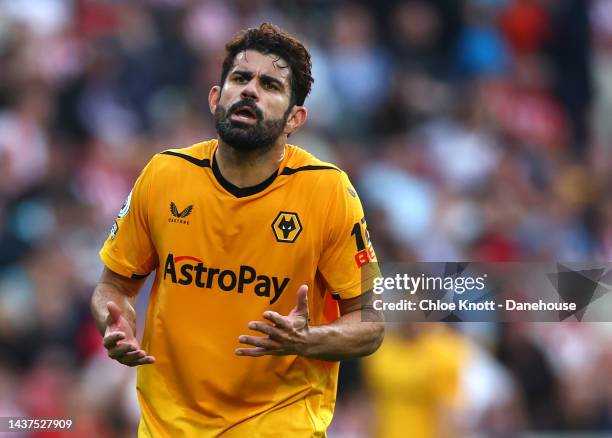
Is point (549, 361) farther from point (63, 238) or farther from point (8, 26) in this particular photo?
point (8, 26)

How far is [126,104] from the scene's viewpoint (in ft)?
45.7

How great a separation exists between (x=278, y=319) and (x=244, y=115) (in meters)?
1.15

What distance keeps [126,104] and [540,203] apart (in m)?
4.41

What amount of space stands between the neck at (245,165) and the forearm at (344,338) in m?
0.82

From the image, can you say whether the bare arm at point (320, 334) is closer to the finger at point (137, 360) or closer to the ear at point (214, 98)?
the finger at point (137, 360)

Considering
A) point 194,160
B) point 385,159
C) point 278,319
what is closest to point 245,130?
point 194,160

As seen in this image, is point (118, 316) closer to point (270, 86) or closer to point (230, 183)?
point (230, 183)

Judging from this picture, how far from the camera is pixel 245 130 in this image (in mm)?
6703

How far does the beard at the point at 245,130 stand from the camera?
6.70m

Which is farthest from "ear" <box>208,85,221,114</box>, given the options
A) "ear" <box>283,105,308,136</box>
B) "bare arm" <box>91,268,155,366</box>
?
"bare arm" <box>91,268,155,366</box>

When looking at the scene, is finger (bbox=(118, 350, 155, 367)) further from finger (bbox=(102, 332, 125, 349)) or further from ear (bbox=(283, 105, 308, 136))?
ear (bbox=(283, 105, 308, 136))

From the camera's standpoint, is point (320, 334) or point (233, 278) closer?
point (320, 334)

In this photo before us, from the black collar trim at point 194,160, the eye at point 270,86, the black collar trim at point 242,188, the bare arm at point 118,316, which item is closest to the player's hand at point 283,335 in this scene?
the bare arm at point 118,316

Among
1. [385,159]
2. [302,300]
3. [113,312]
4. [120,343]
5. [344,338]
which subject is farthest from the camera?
[385,159]
